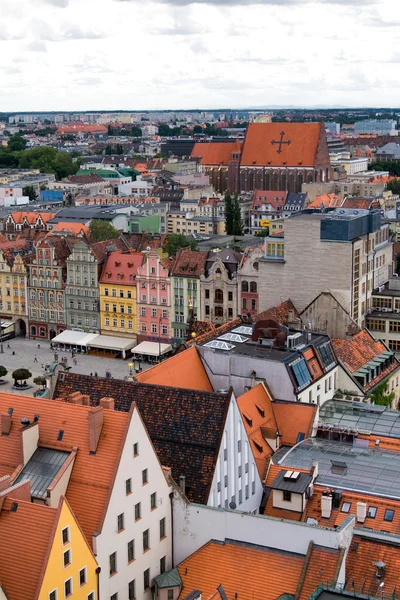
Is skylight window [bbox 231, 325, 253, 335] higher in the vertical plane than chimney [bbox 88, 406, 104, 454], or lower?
lower

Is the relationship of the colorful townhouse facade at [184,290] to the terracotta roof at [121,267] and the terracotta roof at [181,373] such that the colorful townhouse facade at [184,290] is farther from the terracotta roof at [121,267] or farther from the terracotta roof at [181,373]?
the terracotta roof at [181,373]

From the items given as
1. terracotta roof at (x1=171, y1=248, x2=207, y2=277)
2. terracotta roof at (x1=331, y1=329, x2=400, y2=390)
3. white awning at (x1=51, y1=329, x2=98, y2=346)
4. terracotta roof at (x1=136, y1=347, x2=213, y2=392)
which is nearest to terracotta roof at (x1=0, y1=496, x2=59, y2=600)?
terracotta roof at (x1=136, y1=347, x2=213, y2=392)

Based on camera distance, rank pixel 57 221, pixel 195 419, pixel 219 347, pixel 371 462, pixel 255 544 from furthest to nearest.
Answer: pixel 57 221 < pixel 219 347 < pixel 371 462 < pixel 195 419 < pixel 255 544

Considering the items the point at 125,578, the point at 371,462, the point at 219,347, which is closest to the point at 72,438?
the point at 125,578

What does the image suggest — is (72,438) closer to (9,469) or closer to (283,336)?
(9,469)

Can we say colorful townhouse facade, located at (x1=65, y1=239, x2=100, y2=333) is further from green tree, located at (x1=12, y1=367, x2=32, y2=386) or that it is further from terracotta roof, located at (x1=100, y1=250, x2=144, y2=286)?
green tree, located at (x1=12, y1=367, x2=32, y2=386)

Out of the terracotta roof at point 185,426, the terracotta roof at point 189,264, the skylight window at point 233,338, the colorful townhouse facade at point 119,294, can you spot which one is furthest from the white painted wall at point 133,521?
the colorful townhouse facade at point 119,294
